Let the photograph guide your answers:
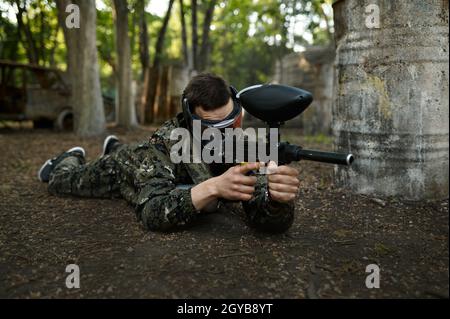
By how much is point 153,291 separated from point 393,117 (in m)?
2.21

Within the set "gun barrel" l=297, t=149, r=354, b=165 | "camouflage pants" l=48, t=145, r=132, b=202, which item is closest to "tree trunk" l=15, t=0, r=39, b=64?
"camouflage pants" l=48, t=145, r=132, b=202

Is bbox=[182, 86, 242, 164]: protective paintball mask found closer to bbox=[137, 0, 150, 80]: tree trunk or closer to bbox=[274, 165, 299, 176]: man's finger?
bbox=[274, 165, 299, 176]: man's finger

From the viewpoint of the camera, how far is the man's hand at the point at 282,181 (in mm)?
2113

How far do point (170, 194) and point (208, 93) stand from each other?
A: 679 mm

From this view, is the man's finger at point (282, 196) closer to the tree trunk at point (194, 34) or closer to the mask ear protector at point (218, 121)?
the mask ear protector at point (218, 121)

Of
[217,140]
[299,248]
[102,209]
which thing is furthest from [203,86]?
[102,209]

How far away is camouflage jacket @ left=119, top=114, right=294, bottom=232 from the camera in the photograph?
2.49 m

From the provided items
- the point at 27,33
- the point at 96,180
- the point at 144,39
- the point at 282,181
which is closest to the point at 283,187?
the point at 282,181

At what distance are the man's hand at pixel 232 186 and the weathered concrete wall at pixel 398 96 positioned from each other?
142 centimetres

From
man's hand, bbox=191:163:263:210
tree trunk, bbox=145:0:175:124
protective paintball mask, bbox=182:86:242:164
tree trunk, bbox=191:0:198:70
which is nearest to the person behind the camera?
man's hand, bbox=191:163:263:210

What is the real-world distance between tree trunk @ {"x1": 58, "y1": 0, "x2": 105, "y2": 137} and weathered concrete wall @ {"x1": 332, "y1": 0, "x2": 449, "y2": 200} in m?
5.77

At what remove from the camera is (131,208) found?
11.0ft

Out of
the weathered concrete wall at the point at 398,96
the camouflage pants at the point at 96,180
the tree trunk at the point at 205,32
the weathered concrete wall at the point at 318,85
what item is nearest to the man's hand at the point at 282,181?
the weathered concrete wall at the point at 398,96

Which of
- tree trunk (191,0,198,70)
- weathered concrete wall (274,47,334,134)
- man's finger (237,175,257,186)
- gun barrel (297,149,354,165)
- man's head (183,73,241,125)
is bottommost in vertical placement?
man's finger (237,175,257,186)
